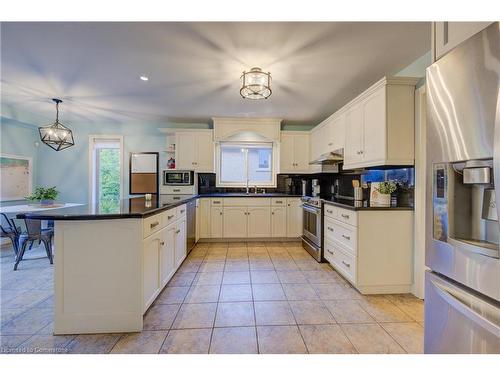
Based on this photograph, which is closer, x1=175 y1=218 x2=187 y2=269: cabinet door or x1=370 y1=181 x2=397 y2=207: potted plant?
x1=370 y1=181 x2=397 y2=207: potted plant

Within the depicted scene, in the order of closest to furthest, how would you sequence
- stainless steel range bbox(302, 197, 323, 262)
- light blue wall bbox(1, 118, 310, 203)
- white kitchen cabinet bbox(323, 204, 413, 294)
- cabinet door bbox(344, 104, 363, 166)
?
white kitchen cabinet bbox(323, 204, 413, 294)
cabinet door bbox(344, 104, 363, 166)
stainless steel range bbox(302, 197, 323, 262)
light blue wall bbox(1, 118, 310, 203)

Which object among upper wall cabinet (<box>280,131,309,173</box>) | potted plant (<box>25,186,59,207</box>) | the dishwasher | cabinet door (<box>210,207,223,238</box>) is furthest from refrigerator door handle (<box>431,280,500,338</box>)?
potted plant (<box>25,186,59,207</box>)

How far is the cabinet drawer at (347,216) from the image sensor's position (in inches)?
93.6

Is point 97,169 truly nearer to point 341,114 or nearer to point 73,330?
point 73,330

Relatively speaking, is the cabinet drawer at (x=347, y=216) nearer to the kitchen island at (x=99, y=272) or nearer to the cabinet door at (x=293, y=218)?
the cabinet door at (x=293, y=218)

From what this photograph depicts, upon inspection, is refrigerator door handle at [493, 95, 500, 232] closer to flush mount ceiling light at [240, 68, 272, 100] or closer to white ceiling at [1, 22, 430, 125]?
white ceiling at [1, 22, 430, 125]

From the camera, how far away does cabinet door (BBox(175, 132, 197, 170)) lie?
14.7ft

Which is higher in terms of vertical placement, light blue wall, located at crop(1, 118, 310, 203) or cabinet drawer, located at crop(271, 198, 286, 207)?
light blue wall, located at crop(1, 118, 310, 203)

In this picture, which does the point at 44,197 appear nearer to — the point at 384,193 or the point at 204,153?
the point at 204,153

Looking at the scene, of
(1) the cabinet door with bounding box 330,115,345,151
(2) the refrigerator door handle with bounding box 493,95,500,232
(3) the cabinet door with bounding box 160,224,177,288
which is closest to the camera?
(2) the refrigerator door handle with bounding box 493,95,500,232

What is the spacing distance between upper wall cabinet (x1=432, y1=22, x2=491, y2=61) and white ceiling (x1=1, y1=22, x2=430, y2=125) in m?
0.96

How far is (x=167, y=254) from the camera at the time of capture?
7.70 ft

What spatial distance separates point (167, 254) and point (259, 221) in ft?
7.23

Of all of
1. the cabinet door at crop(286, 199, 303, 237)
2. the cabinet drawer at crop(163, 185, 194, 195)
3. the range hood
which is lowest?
the cabinet door at crop(286, 199, 303, 237)
